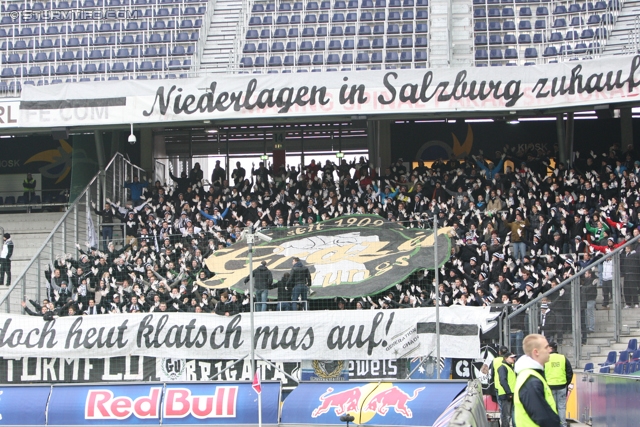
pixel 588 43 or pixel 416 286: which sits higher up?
pixel 588 43

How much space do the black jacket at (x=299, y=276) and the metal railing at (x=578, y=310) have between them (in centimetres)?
447

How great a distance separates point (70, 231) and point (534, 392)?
20692 mm

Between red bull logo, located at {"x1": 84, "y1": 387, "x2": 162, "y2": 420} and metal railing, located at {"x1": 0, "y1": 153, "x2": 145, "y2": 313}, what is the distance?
28.5 feet

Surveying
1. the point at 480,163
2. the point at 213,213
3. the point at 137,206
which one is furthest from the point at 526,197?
the point at 137,206

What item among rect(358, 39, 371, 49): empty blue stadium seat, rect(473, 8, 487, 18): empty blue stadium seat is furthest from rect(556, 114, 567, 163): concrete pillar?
rect(358, 39, 371, 49): empty blue stadium seat

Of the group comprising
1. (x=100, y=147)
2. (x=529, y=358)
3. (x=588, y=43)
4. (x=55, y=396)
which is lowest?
(x=55, y=396)

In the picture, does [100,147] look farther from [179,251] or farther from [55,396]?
[55,396]

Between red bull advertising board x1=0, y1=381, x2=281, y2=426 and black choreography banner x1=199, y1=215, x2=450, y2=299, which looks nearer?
red bull advertising board x1=0, y1=381, x2=281, y2=426

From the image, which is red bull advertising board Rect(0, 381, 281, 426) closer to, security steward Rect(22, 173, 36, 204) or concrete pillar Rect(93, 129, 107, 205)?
concrete pillar Rect(93, 129, 107, 205)

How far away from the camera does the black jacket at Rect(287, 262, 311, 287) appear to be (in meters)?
22.0

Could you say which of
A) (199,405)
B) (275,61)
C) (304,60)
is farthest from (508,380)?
(275,61)

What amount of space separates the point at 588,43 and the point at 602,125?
337cm

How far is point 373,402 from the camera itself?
581 inches

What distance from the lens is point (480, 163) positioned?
27.7 m
